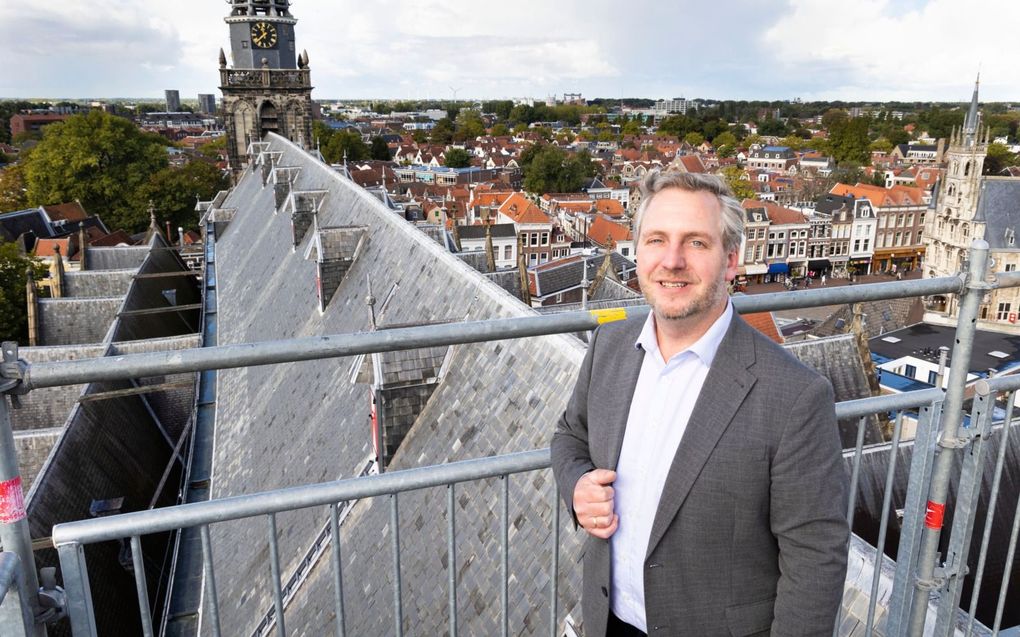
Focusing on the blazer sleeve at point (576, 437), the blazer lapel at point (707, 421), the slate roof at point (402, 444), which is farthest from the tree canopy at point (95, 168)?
the blazer lapel at point (707, 421)

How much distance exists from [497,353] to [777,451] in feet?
20.2

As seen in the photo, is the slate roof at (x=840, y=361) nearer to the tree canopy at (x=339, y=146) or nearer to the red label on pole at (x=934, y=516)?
the red label on pole at (x=934, y=516)

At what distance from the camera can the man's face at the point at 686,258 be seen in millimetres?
2713

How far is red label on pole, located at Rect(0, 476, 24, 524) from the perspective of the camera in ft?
8.55

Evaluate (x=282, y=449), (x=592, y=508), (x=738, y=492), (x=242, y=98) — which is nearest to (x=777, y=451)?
(x=738, y=492)

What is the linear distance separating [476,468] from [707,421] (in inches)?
45.0

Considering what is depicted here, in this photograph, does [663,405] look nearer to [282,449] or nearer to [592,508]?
[592,508]

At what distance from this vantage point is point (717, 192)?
277 centimetres

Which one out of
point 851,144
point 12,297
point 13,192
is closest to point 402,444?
point 12,297

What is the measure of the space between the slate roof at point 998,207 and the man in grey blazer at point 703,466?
4847 centimetres

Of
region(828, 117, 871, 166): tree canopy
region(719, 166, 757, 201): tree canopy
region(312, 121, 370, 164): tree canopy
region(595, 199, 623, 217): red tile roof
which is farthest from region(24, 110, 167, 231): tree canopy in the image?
region(828, 117, 871, 166): tree canopy

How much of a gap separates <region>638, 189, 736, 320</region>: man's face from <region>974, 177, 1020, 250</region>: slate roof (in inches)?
1907

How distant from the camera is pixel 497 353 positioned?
8.58 m

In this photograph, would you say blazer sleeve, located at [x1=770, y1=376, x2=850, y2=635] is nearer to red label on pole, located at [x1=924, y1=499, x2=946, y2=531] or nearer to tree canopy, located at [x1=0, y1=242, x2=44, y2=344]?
red label on pole, located at [x1=924, y1=499, x2=946, y2=531]
